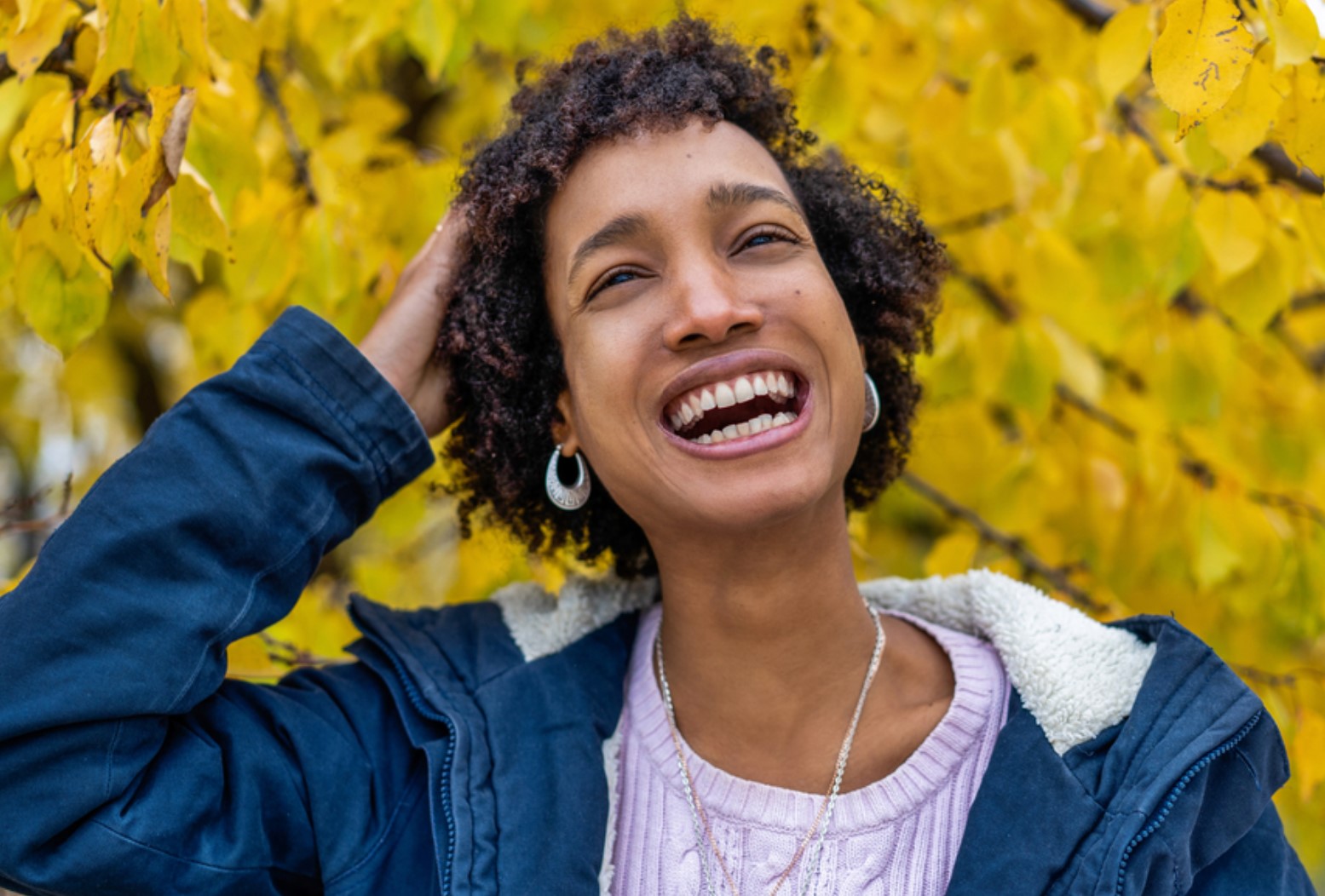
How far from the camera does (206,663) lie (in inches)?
67.6


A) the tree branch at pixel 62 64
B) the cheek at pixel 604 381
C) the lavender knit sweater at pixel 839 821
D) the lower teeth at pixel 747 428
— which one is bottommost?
the lavender knit sweater at pixel 839 821

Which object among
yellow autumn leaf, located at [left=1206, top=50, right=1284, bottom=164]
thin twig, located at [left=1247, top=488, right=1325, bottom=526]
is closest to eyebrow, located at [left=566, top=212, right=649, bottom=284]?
yellow autumn leaf, located at [left=1206, top=50, right=1284, bottom=164]

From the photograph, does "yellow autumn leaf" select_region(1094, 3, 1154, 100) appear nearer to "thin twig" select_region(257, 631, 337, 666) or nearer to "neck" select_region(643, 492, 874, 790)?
"neck" select_region(643, 492, 874, 790)

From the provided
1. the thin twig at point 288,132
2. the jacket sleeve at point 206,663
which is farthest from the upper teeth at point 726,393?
the thin twig at point 288,132

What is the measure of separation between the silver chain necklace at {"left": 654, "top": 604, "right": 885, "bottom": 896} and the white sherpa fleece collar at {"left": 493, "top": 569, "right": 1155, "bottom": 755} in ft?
0.53

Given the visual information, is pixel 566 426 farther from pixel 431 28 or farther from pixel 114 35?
pixel 114 35

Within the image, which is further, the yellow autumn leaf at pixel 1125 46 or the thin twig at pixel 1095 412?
the thin twig at pixel 1095 412

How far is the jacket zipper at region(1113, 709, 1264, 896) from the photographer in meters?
1.55

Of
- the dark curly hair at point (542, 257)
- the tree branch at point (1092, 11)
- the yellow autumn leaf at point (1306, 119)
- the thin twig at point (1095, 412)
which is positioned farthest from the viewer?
the thin twig at point (1095, 412)

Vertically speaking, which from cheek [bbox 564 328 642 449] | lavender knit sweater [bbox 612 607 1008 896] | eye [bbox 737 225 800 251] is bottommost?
lavender knit sweater [bbox 612 607 1008 896]

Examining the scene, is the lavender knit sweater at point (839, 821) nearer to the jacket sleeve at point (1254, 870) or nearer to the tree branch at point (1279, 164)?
the jacket sleeve at point (1254, 870)

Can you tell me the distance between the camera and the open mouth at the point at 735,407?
1783 mm

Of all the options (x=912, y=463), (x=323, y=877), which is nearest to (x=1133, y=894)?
(x=323, y=877)

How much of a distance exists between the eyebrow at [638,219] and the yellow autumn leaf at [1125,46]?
0.55 m
